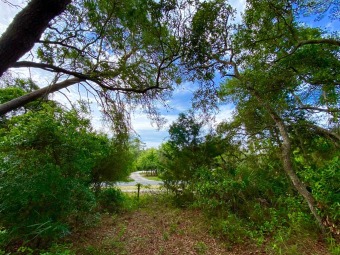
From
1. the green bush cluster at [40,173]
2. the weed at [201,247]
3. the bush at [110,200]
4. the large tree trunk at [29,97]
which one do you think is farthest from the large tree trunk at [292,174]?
the bush at [110,200]

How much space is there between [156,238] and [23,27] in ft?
16.2

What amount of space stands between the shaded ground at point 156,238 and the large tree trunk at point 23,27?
3.92 metres

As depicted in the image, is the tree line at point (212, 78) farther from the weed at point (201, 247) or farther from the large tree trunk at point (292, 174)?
the weed at point (201, 247)

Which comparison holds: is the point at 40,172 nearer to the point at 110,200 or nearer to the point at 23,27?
the point at 23,27

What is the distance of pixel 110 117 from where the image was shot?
13.9 ft

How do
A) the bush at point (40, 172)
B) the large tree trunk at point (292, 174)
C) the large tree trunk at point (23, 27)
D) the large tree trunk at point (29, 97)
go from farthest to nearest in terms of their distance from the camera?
the large tree trunk at point (29, 97) < the large tree trunk at point (292, 174) < the bush at point (40, 172) < the large tree trunk at point (23, 27)

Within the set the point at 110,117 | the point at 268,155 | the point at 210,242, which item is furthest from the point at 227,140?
the point at 110,117

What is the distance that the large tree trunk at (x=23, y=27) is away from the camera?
1599 mm

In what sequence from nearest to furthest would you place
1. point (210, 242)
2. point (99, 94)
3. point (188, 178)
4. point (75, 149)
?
point (75, 149) < point (99, 94) < point (210, 242) < point (188, 178)

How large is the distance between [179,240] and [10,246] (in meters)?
3.51

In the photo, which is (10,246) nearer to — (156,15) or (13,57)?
(13,57)

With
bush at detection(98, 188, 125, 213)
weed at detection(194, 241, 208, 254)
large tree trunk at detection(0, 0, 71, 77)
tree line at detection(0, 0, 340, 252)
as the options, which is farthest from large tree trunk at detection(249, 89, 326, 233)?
bush at detection(98, 188, 125, 213)

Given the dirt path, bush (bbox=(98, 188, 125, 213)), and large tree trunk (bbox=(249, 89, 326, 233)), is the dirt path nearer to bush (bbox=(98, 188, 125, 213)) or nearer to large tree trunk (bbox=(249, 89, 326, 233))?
bush (bbox=(98, 188, 125, 213))

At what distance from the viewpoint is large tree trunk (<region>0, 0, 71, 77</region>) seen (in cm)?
160
